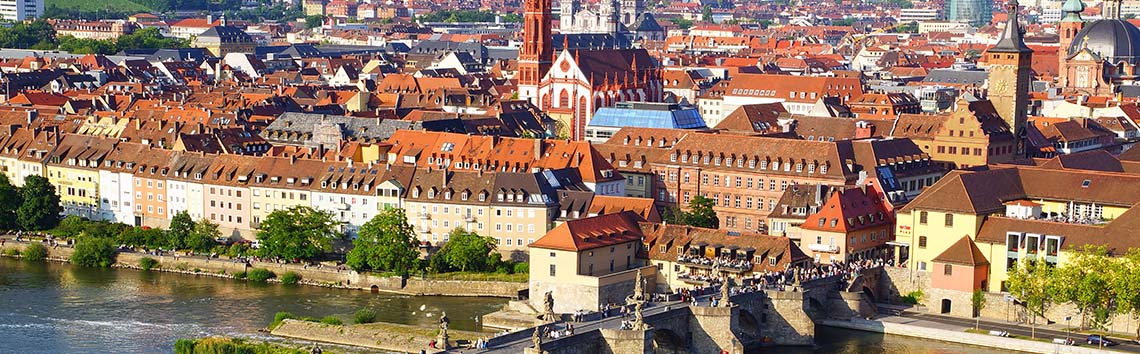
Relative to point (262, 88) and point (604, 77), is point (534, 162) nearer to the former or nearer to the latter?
point (604, 77)

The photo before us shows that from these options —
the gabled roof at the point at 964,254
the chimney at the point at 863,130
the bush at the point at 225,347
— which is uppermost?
the chimney at the point at 863,130

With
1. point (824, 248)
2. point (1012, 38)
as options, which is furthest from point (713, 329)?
point (1012, 38)

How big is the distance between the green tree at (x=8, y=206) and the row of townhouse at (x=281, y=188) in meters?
3.57

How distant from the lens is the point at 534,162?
3821 inches

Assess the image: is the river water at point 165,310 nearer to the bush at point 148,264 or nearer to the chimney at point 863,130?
the bush at point 148,264

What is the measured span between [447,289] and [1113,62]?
9502 centimetres

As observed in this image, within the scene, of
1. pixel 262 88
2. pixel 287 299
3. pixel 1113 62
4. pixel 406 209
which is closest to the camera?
pixel 287 299

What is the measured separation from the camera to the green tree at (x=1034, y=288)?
71.5 metres

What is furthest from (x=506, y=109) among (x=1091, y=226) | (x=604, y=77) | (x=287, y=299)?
(x=1091, y=226)

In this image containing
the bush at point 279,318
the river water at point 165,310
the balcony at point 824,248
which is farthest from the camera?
the balcony at point 824,248

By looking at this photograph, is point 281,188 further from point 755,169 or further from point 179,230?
point 755,169

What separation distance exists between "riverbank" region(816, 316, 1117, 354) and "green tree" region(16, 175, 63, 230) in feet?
139

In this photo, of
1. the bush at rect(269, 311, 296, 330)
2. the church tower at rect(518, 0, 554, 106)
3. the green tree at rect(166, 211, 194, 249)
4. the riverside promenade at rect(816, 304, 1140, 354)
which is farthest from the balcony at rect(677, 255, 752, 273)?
the church tower at rect(518, 0, 554, 106)

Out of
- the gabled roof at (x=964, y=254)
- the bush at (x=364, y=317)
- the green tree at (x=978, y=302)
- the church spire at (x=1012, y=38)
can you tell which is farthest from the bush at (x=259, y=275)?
the church spire at (x=1012, y=38)
